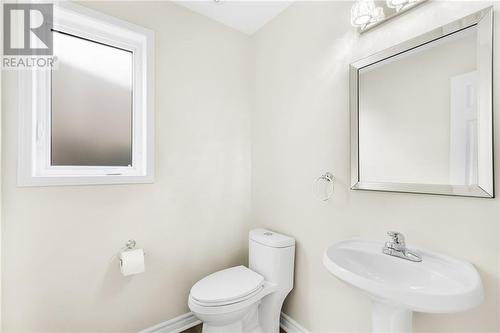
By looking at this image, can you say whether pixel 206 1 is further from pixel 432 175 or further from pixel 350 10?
pixel 432 175

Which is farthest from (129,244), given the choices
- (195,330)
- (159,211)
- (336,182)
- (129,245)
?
(336,182)

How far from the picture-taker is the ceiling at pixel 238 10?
1.77 m

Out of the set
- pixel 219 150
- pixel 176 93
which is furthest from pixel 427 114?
pixel 176 93

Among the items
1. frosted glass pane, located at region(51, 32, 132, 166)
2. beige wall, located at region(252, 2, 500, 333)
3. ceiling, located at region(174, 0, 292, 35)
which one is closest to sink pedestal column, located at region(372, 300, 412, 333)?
beige wall, located at region(252, 2, 500, 333)

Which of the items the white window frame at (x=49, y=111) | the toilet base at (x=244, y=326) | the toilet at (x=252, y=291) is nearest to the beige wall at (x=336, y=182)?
the toilet at (x=252, y=291)

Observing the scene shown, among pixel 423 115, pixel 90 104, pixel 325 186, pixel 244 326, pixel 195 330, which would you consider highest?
pixel 90 104

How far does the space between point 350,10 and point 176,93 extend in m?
1.22

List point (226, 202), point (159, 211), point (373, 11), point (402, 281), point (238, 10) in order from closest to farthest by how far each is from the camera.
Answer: point (402, 281) < point (373, 11) < point (159, 211) < point (238, 10) < point (226, 202)

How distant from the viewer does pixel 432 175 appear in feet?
3.55

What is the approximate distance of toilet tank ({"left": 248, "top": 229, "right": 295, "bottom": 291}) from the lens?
64.4 inches

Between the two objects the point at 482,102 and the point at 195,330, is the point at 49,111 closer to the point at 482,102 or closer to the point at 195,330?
the point at 195,330

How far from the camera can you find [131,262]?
4.78ft

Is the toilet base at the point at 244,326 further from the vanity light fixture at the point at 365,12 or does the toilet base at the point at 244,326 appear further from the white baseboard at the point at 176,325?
the vanity light fixture at the point at 365,12

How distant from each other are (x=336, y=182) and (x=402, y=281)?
1.94 ft
